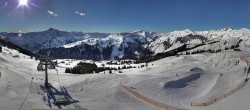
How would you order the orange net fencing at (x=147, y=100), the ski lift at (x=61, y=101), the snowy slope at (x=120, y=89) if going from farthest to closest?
the orange net fencing at (x=147, y=100)
the snowy slope at (x=120, y=89)
the ski lift at (x=61, y=101)

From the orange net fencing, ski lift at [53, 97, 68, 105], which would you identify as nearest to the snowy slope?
ski lift at [53, 97, 68, 105]

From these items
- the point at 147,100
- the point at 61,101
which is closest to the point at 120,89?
the point at 147,100

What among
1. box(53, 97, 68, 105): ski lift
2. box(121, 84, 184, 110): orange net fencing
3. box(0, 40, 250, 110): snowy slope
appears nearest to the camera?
box(53, 97, 68, 105): ski lift

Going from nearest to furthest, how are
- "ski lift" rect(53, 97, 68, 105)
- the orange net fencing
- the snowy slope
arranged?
1. "ski lift" rect(53, 97, 68, 105)
2. the snowy slope
3. the orange net fencing

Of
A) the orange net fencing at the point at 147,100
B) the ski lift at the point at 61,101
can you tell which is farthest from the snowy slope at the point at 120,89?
the orange net fencing at the point at 147,100

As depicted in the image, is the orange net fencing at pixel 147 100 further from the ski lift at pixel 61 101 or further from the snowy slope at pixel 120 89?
the ski lift at pixel 61 101

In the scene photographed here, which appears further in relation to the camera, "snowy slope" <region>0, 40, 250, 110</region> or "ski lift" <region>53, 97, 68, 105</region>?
"snowy slope" <region>0, 40, 250, 110</region>

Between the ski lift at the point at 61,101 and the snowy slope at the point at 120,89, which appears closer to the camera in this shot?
the ski lift at the point at 61,101

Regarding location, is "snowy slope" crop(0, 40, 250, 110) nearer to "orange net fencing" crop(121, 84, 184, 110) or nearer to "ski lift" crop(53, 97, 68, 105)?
"ski lift" crop(53, 97, 68, 105)

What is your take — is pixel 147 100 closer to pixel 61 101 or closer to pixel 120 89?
pixel 120 89

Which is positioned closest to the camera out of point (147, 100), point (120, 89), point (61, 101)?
point (61, 101)

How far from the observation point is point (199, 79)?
58.7m

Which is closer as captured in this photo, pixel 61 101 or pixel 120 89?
pixel 61 101

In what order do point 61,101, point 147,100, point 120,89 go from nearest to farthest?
point 61,101
point 147,100
point 120,89
